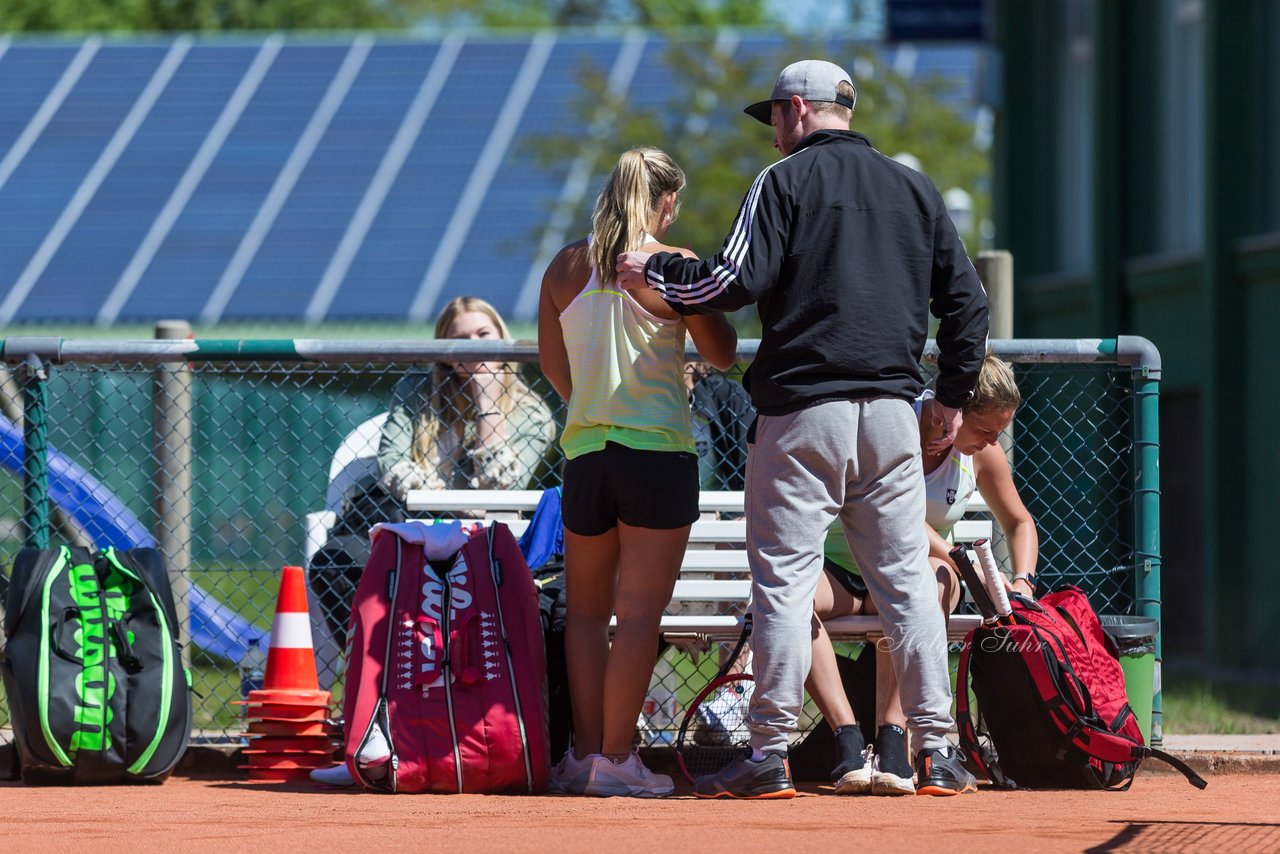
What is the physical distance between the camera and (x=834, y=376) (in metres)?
5.25

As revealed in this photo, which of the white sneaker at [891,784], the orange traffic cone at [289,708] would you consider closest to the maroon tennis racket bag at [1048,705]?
the white sneaker at [891,784]

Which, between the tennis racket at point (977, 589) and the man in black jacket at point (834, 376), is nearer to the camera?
the man in black jacket at point (834, 376)

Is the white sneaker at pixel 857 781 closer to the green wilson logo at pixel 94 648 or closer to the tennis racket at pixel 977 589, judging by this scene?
the tennis racket at pixel 977 589

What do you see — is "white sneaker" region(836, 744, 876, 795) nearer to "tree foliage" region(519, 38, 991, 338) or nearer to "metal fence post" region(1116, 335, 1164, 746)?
"metal fence post" region(1116, 335, 1164, 746)

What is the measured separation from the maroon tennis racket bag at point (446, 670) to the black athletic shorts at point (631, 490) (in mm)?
436

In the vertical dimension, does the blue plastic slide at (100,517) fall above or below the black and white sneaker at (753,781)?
above

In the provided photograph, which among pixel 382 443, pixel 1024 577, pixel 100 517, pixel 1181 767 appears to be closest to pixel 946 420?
pixel 1024 577

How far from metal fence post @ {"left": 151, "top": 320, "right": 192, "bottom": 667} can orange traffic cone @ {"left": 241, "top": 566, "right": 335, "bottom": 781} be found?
92cm

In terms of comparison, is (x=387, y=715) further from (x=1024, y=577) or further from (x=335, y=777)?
(x=1024, y=577)

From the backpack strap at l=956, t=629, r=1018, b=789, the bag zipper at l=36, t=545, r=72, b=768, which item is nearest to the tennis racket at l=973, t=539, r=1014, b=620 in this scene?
the backpack strap at l=956, t=629, r=1018, b=789

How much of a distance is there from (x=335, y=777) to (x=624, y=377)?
5.58 feet

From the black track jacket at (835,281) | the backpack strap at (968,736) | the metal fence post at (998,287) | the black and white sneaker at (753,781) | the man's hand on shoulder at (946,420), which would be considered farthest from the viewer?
the metal fence post at (998,287)

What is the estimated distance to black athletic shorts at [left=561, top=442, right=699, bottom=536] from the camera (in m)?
5.46

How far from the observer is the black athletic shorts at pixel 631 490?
5.46 meters
